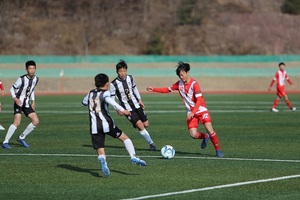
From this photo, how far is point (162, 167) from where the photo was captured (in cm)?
1468

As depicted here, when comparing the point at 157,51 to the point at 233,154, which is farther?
the point at 157,51

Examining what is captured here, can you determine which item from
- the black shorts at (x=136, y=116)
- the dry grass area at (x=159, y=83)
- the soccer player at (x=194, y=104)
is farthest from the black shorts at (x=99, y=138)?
the dry grass area at (x=159, y=83)

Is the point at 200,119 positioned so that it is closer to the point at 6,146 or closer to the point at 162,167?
the point at 162,167

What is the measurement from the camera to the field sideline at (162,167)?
1187 centimetres

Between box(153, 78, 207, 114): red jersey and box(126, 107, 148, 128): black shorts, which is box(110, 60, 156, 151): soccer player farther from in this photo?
box(153, 78, 207, 114): red jersey

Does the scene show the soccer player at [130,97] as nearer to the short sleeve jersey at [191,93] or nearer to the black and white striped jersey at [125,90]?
the black and white striped jersey at [125,90]

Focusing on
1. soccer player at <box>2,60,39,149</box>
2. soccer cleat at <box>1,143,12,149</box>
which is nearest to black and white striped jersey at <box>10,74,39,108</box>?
soccer player at <box>2,60,39,149</box>

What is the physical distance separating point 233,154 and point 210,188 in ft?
15.9

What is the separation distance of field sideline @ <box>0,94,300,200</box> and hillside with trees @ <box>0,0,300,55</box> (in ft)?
168

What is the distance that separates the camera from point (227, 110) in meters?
33.2

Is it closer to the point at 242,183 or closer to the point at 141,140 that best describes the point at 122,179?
the point at 242,183

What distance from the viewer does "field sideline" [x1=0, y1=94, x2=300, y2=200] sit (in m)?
11.9

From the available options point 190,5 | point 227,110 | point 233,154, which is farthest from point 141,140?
point 190,5

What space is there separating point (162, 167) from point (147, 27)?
66.3m
